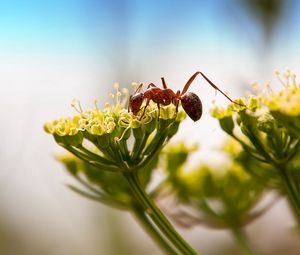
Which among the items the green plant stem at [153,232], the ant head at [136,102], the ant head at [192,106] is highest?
the ant head at [136,102]

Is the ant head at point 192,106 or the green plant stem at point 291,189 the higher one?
the ant head at point 192,106

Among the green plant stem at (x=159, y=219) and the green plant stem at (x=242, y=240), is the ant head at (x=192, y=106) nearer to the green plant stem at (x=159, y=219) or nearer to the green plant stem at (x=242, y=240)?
the green plant stem at (x=159, y=219)

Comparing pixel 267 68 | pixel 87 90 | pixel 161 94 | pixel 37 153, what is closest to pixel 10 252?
pixel 37 153

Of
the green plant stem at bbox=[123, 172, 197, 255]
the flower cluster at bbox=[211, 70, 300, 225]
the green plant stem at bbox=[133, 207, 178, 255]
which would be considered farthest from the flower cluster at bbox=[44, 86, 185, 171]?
the green plant stem at bbox=[133, 207, 178, 255]

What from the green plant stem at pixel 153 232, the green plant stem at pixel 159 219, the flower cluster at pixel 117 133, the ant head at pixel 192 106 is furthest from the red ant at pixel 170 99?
the green plant stem at pixel 153 232

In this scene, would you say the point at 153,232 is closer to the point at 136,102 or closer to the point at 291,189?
the point at 136,102

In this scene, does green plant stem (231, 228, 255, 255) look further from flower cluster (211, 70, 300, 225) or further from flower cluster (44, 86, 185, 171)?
flower cluster (44, 86, 185, 171)

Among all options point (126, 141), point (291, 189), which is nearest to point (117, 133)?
point (126, 141)
